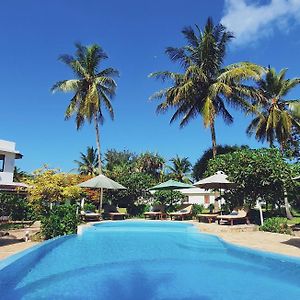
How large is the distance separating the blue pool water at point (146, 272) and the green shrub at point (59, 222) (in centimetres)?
55

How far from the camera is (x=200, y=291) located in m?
6.94

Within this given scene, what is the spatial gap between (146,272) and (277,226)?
8.03 meters

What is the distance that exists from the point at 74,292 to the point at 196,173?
23540mm

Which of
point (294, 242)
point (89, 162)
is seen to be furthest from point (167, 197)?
point (89, 162)

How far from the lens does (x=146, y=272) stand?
28.0 ft

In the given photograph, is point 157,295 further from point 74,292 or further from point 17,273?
point 17,273

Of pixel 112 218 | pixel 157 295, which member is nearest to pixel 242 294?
pixel 157 295

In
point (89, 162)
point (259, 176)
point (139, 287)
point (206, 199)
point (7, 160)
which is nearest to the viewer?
point (139, 287)

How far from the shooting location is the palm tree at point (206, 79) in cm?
2375

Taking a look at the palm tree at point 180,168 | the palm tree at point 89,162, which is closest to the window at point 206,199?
the palm tree at point 180,168

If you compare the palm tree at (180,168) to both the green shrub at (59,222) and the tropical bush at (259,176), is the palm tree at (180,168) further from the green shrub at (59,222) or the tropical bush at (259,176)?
the green shrub at (59,222)

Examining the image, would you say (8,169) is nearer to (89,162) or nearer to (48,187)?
(48,187)

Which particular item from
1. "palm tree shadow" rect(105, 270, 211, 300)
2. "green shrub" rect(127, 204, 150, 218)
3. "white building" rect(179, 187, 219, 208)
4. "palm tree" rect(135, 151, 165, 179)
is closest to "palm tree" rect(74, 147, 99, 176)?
"palm tree" rect(135, 151, 165, 179)

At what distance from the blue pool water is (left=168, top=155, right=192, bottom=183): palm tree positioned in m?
33.3
